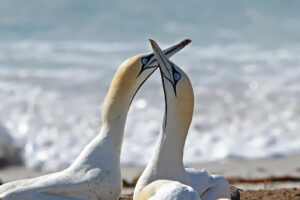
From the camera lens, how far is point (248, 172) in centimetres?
1267

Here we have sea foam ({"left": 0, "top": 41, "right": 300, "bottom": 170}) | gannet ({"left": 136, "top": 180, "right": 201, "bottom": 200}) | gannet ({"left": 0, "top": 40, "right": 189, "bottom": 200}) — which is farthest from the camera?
sea foam ({"left": 0, "top": 41, "right": 300, "bottom": 170})

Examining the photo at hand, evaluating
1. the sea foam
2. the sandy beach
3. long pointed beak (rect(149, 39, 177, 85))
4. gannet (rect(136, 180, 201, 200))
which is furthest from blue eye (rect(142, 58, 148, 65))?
the sea foam

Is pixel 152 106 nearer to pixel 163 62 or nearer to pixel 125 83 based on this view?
pixel 125 83

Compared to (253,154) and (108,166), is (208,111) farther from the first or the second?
(108,166)

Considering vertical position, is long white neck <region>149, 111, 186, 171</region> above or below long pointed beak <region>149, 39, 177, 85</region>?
below

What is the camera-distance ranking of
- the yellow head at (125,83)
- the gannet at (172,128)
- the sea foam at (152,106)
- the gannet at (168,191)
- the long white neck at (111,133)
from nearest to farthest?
the gannet at (168,191)
the gannet at (172,128)
the long white neck at (111,133)
the yellow head at (125,83)
the sea foam at (152,106)

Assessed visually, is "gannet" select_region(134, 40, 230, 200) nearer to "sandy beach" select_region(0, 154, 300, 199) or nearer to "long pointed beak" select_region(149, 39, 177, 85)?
"long pointed beak" select_region(149, 39, 177, 85)

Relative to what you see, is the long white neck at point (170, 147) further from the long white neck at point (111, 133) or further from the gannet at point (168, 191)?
the gannet at point (168, 191)

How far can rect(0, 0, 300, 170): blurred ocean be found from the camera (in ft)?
→ 50.5

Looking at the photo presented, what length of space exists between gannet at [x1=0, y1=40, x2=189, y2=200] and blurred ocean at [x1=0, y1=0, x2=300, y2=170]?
24.8ft

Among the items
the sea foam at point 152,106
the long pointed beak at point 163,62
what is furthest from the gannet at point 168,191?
the sea foam at point 152,106

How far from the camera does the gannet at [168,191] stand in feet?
18.2

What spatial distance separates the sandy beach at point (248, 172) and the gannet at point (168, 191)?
4302mm

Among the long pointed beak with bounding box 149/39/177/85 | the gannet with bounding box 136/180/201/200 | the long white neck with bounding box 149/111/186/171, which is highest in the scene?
the long pointed beak with bounding box 149/39/177/85
